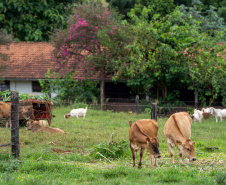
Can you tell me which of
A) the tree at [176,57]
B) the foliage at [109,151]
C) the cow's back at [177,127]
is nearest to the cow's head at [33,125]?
the foliage at [109,151]

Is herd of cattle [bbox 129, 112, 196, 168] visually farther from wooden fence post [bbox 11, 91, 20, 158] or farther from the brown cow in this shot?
the brown cow

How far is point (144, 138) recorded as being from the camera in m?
7.57

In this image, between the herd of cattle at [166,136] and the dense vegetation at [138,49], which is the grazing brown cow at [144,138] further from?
the dense vegetation at [138,49]

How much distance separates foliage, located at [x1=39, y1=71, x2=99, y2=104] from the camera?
2185 centimetres

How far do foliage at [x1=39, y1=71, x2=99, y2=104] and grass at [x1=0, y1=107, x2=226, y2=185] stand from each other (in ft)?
29.6

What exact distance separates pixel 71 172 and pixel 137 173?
1356mm

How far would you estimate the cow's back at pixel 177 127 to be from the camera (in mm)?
8273

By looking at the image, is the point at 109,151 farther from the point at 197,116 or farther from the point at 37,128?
the point at 197,116

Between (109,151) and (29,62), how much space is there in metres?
18.4

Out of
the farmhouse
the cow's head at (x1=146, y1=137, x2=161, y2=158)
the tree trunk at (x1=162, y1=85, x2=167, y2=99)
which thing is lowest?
the cow's head at (x1=146, y1=137, x2=161, y2=158)

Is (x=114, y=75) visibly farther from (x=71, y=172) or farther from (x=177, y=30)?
(x=71, y=172)

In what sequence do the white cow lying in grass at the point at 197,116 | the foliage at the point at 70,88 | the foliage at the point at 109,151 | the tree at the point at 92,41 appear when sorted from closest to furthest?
the foliage at the point at 109,151 < the white cow lying in grass at the point at 197,116 < the tree at the point at 92,41 < the foliage at the point at 70,88

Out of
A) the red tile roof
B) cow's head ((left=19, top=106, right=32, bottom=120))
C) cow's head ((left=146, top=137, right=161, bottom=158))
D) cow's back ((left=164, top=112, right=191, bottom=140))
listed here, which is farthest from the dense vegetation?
cow's head ((left=146, top=137, right=161, bottom=158))

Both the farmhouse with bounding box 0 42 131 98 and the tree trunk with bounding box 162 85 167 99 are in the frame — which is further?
the farmhouse with bounding box 0 42 131 98
